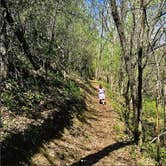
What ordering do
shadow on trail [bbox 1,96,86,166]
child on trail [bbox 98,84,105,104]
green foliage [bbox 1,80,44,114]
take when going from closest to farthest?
shadow on trail [bbox 1,96,86,166] < green foliage [bbox 1,80,44,114] < child on trail [bbox 98,84,105,104]

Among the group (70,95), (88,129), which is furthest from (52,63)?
(88,129)

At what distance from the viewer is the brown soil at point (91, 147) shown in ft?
48.4

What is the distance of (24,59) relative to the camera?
22906 mm

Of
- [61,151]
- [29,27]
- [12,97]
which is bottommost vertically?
[61,151]

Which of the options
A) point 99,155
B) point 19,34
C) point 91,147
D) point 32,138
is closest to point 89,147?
point 91,147

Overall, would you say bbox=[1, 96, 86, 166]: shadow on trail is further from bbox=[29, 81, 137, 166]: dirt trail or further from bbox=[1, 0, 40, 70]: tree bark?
bbox=[1, 0, 40, 70]: tree bark

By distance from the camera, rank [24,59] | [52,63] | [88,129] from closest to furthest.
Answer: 1. [88,129]
2. [24,59]
3. [52,63]

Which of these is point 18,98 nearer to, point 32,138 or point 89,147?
point 32,138

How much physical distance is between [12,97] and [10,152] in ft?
14.8

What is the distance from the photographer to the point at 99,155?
16969 mm

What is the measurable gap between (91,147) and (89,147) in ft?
0.44

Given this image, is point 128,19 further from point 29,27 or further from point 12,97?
point 12,97

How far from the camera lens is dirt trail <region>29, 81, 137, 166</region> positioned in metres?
14.7

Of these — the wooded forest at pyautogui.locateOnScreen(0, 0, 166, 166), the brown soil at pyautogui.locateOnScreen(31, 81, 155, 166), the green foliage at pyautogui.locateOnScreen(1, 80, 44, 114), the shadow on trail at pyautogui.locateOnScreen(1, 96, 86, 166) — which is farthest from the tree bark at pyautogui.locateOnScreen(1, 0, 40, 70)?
the brown soil at pyautogui.locateOnScreen(31, 81, 155, 166)
